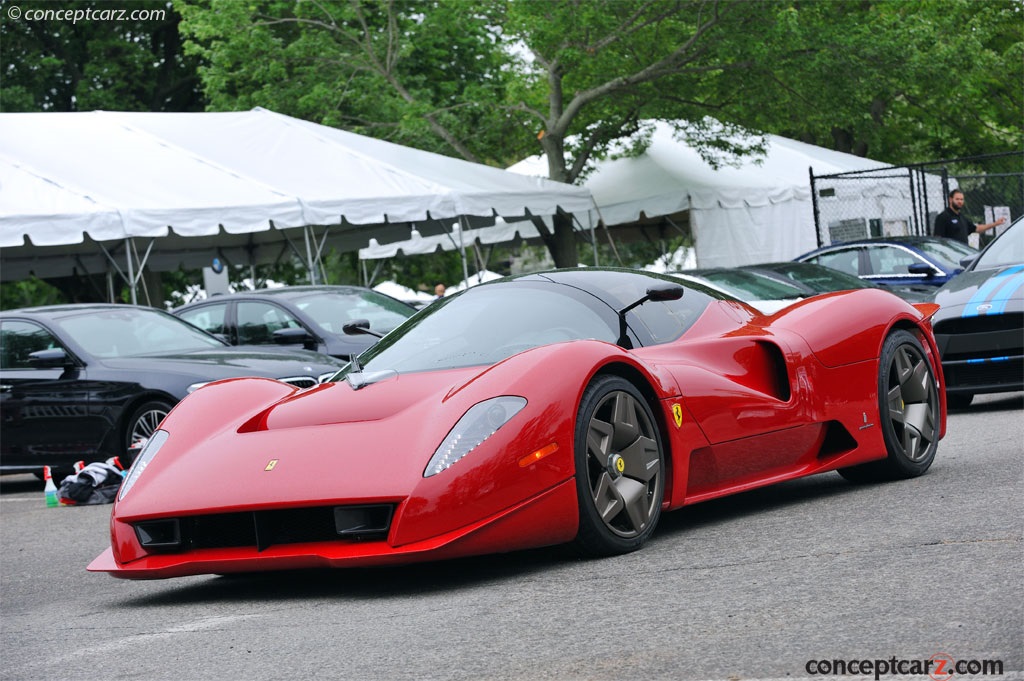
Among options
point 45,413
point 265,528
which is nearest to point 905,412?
point 265,528

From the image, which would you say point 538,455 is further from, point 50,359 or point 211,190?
point 211,190

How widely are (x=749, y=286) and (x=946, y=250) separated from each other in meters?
6.23

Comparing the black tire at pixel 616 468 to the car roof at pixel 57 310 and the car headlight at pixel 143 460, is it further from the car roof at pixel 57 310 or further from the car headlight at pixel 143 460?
the car roof at pixel 57 310

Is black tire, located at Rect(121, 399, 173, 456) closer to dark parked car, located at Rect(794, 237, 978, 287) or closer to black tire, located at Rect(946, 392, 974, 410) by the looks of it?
black tire, located at Rect(946, 392, 974, 410)

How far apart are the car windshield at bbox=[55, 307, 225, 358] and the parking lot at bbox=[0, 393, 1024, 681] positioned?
4.83 m

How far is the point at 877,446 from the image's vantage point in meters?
6.61

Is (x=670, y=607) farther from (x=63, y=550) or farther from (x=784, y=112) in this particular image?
(x=784, y=112)

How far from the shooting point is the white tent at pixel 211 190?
16516mm

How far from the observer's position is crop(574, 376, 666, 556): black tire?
16.9 feet

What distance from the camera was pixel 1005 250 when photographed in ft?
37.0

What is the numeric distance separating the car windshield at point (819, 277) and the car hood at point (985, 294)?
1976mm

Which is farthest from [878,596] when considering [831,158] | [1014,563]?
[831,158]

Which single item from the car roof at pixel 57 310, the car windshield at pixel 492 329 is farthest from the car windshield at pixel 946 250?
the car windshield at pixel 492 329

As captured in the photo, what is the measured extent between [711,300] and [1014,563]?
2470 mm
